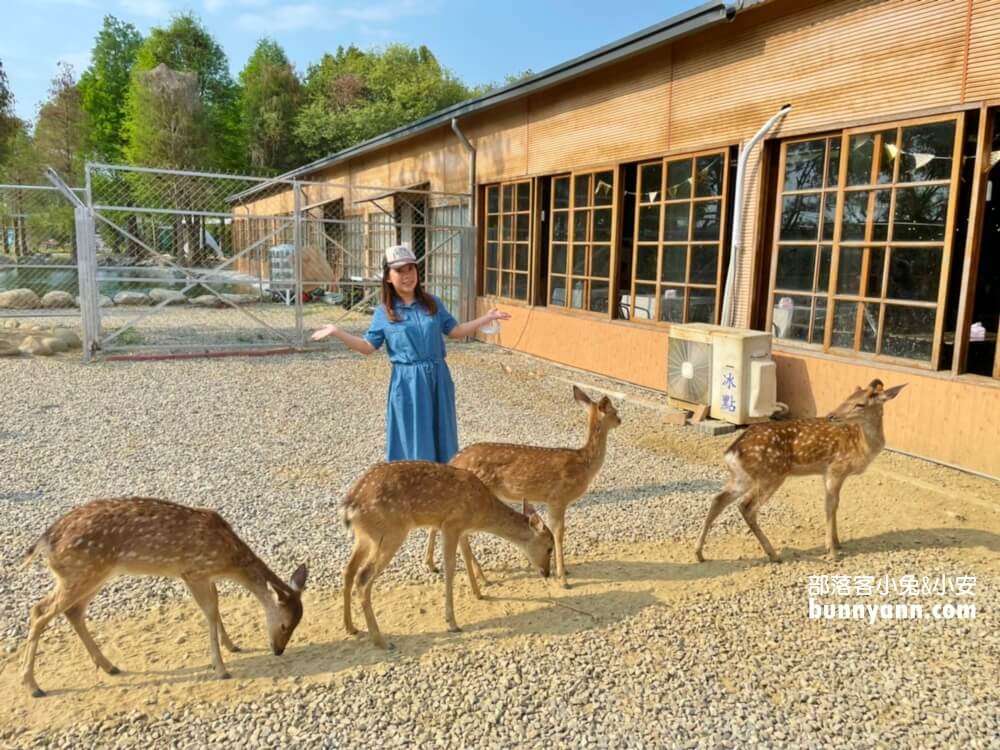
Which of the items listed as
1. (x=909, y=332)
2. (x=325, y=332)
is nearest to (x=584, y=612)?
(x=325, y=332)

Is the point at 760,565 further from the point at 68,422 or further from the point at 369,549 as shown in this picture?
the point at 68,422

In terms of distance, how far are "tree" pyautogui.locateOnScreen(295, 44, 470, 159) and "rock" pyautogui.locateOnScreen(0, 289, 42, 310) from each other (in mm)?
23867

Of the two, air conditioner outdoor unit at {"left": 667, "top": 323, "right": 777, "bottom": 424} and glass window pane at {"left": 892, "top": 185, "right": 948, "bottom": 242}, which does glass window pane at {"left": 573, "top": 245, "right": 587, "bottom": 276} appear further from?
glass window pane at {"left": 892, "top": 185, "right": 948, "bottom": 242}

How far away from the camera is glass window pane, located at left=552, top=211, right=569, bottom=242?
11.0 meters

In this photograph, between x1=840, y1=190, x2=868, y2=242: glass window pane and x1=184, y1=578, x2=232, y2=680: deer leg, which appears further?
x1=840, y1=190, x2=868, y2=242: glass window pane

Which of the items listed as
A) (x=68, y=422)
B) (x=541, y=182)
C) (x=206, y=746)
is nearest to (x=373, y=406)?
(x=68, y=422)

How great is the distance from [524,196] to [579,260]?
1.96m

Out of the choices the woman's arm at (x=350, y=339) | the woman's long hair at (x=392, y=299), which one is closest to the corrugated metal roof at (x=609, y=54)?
the woman's long hair at (x=392, y=299)

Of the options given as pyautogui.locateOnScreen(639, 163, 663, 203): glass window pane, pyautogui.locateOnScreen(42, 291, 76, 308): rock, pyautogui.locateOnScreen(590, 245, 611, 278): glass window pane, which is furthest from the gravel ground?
pyautogui.locateOnScreen(42, 291, 76, 308): rock

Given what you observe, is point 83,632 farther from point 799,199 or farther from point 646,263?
point 646,263

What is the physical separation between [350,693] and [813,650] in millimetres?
2201

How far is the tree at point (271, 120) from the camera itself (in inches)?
1704

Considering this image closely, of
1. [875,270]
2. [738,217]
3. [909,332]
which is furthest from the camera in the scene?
[738,217]

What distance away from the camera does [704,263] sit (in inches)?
334
